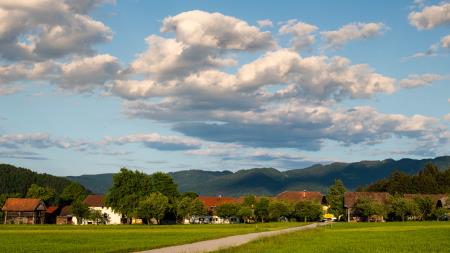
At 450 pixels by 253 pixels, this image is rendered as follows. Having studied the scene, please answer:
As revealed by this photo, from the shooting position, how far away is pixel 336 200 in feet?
559

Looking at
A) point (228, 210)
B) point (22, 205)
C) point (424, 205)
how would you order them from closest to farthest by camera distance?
point (424, 205) → point (228, 210) → point (22, 205)

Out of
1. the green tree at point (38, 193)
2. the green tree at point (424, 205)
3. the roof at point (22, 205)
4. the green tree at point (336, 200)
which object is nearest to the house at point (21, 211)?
the roof at point (22, 205)

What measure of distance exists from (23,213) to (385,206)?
4104 inches

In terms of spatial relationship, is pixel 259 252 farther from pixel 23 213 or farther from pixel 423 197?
pixel 23 213

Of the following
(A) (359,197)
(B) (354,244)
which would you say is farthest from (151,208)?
(B) (354,244)

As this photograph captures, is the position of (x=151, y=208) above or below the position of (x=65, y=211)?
above

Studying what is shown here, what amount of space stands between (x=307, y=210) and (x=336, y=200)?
19.8 meters

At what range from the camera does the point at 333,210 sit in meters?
170

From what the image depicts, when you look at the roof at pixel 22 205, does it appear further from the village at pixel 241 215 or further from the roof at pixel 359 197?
the roof at pixel 359 197

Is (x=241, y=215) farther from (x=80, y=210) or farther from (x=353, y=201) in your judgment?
(x=80, y=210)

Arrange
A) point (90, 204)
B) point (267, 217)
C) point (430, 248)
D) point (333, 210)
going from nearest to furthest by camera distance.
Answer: point (430, 248)
point (267, 217)
point (333, 210)
point (90, 204)

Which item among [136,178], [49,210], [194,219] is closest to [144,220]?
[136,178]

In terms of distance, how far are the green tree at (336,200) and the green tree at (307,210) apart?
14.3 m

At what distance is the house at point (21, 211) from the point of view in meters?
162
